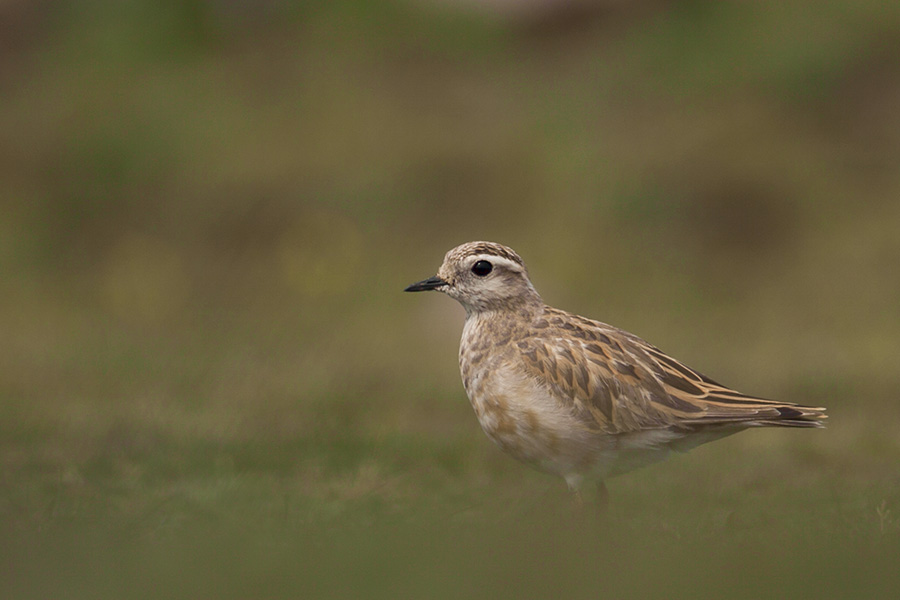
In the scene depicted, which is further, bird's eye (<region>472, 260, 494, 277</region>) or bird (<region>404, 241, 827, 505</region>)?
bird's eye (<region>472, 260, 494, 277</region>)

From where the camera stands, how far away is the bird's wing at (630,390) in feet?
24.5

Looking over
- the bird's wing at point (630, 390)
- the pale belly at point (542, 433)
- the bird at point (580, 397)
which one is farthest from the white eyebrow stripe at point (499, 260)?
the pale belly at point (542, 433)

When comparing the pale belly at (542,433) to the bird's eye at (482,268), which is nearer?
the pale belly at (542,433)

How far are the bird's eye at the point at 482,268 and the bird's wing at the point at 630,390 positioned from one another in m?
0.56

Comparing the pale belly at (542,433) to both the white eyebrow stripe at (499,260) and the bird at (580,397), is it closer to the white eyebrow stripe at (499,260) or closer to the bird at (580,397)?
the bird at (580,397)

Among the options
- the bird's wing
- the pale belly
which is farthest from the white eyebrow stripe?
the pale belly

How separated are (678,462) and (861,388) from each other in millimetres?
3984

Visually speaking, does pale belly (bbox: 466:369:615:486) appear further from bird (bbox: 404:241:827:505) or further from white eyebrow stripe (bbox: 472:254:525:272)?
white eyebrow stripe (bbox: 472:254:525:272)

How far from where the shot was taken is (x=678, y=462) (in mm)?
10047

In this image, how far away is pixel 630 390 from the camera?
7.66m

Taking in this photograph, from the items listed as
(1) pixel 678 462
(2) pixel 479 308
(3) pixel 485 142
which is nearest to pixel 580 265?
(3) pixel 485 142

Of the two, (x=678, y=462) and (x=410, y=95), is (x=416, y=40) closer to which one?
(x=410, y=95)

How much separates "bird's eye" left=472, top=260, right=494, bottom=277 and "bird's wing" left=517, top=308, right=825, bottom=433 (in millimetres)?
565

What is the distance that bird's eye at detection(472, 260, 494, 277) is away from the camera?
8.21m
